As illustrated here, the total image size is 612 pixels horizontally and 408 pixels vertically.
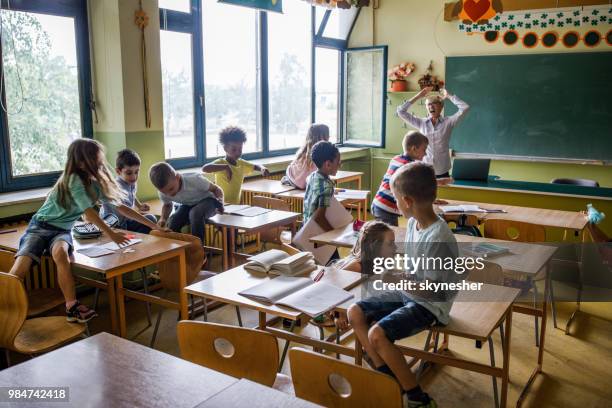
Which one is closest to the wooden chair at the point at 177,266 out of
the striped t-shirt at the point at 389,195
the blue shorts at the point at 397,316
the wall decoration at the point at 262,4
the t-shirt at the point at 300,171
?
the striped t-shirt at the point at 389,195

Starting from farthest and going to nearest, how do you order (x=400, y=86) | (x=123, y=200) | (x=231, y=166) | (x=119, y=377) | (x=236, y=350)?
(x=400, y=86), (x=231, y=166), (x=123, y=200), (x=236, y=350), (x=119, y=377)

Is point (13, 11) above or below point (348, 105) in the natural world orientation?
above

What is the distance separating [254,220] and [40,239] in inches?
53.3

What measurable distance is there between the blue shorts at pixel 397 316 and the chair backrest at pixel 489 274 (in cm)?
53

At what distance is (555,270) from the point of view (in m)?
4.54

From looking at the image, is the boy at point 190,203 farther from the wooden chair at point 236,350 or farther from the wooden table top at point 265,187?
the wooden chair at point 236,350

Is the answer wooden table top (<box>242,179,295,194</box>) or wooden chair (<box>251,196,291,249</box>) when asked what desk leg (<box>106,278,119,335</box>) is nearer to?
wooden chair (<box>251,196,291,249</box>)

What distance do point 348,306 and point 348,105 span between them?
5965mm

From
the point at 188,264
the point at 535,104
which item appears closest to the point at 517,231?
the point at 188,264

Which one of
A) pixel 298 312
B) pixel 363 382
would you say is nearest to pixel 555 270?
pixel 298 312

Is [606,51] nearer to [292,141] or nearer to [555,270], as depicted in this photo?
[555,270]

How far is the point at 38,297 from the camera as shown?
2994 millimetres

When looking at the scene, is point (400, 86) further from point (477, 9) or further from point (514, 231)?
point (514, 231)

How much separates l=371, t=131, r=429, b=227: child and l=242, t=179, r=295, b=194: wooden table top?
55.7 inches
